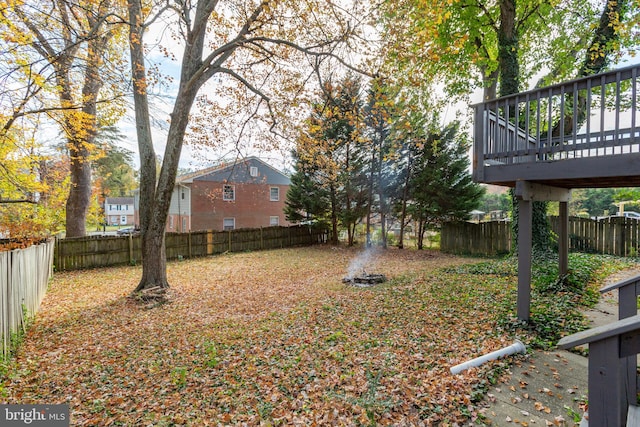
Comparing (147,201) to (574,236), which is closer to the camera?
(147,201)

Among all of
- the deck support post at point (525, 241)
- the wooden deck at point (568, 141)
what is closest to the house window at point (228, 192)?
the wooden deck at point (568, 141)

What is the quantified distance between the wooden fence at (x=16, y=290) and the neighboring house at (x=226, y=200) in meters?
13.7

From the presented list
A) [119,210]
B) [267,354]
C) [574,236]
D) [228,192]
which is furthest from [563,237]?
[119,210]

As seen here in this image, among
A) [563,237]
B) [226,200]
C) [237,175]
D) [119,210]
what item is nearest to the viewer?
[563,237]

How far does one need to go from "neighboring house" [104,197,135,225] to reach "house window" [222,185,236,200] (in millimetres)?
30672

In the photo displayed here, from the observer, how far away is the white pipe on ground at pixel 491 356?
11.0ft

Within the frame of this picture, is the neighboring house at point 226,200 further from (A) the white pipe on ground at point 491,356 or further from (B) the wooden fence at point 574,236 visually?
(A) the white pipe on ground at point 491,356

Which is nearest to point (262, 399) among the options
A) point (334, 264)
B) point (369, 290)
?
point (369, 290)

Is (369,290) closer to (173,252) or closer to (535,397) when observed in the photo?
(535,397)

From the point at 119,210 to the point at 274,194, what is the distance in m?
33.8

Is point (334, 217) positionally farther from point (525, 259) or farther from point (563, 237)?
point (525, 259)

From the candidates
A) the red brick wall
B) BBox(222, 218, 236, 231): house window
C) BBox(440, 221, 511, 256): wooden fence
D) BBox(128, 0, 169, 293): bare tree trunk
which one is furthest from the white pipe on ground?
BBox(222, 218, 236, 231): house window

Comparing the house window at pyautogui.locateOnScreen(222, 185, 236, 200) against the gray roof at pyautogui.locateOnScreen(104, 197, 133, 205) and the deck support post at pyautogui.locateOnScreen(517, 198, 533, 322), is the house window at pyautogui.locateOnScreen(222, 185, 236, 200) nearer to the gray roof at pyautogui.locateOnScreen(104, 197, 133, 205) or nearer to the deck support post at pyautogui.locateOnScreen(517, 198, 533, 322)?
the deck support post at pyautogui.locateOnScreen(517, 198, 533, 322)

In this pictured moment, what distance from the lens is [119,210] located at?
4612 centimetres
